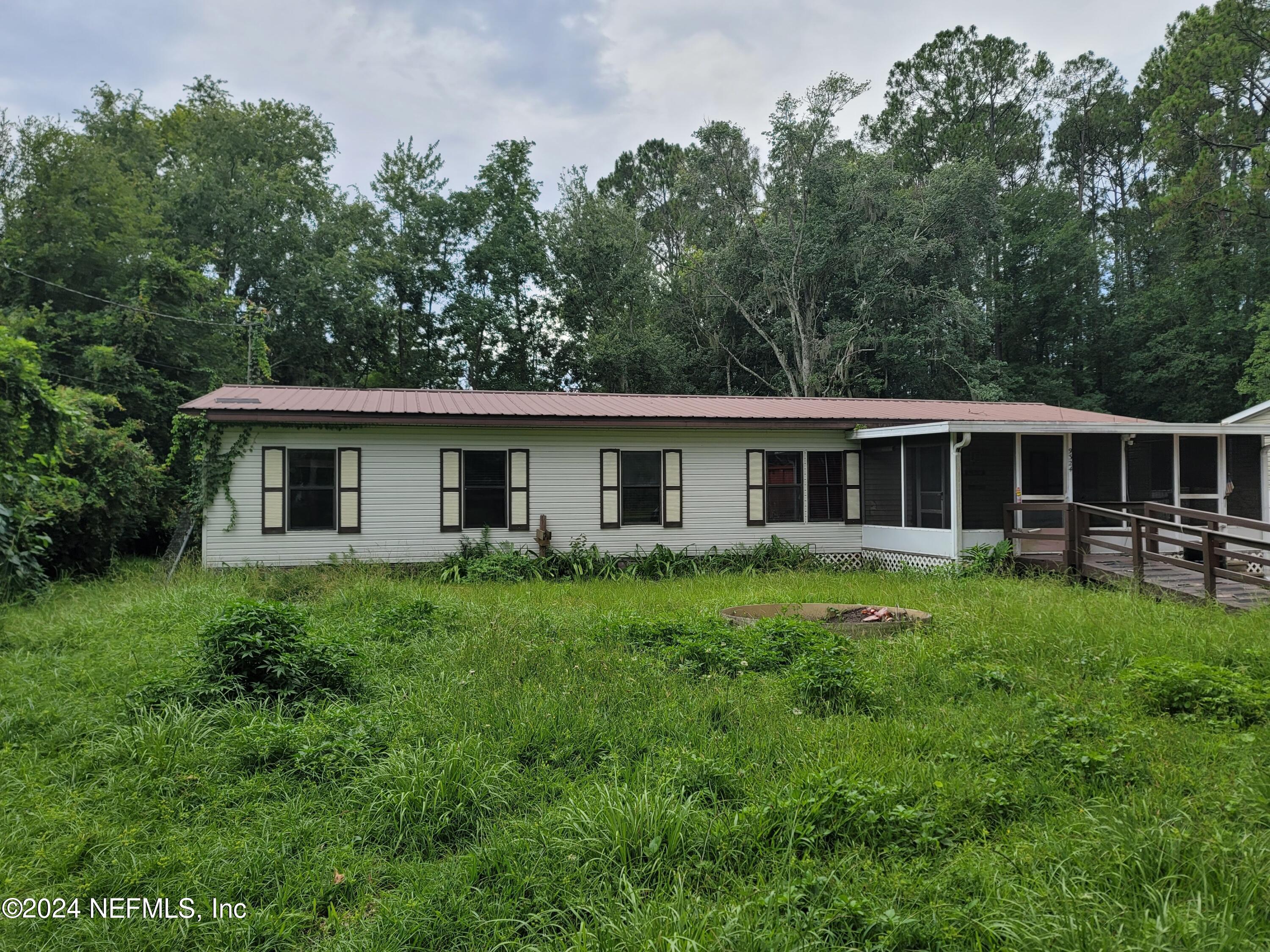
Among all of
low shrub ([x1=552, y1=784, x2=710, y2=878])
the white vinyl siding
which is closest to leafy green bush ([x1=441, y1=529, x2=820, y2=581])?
the white vinyl siding

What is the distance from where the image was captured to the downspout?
494 inches

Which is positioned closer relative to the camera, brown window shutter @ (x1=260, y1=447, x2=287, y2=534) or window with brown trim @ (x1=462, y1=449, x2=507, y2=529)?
brown window shutter @ (x1=260, y1=447, x2=287, y2=534)

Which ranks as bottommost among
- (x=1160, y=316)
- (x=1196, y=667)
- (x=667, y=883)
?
(x=667, y=883)

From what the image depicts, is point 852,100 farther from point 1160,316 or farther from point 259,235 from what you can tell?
point 259,235

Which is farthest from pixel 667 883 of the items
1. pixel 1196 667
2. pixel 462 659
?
pixel 1196 667

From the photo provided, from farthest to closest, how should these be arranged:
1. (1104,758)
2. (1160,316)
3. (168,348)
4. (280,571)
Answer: (1160,316) → (168,348) → (280,571) → (1104,758)

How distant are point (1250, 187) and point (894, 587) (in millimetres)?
24286

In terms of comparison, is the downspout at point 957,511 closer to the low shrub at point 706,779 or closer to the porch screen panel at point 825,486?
the porch screen panel at point 825,486

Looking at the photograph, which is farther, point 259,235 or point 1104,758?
point 259,235

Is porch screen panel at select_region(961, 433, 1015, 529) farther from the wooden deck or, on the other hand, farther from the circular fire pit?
the circular fire pit

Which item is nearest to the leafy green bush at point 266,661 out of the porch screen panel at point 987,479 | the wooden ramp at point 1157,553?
the wooden ramp at point 1157,553

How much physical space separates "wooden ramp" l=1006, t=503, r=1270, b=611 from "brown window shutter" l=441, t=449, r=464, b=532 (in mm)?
9579

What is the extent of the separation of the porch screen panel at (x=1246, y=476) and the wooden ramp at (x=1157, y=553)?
0.82 m

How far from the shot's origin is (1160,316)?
96.8 ft
